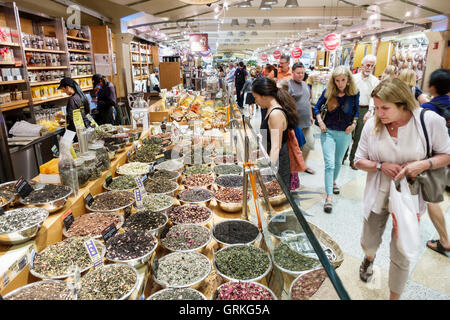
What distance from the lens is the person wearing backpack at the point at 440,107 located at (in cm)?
274

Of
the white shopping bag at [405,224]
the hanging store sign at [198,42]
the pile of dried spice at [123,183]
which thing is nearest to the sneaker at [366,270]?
the white shopping bag at [405,224]

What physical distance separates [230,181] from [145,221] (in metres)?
1.01

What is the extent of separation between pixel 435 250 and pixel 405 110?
187 centimetres

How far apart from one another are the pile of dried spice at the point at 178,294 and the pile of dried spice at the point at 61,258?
433 millimetres

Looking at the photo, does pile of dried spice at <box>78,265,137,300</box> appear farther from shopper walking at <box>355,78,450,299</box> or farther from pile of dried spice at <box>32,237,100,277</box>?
shopper walking at <box>355,78,450,299</box>

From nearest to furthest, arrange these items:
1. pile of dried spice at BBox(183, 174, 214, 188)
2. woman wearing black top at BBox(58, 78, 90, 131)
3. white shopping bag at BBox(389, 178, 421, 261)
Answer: white shopping bag at BBox(389, 178, 421, 261) → pile of dried spice at BBox(183, 174, 214, 188) → woman wearing black top at BBox(58, 78, 90, 131)

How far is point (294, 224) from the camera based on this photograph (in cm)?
123

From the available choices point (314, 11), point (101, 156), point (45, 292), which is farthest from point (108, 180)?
point (314, 11)

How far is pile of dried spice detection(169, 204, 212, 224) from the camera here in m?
2.19

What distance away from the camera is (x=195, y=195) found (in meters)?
2.59

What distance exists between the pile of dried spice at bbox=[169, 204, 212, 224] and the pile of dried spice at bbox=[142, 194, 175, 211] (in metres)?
0.07

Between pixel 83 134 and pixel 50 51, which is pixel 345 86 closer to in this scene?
pixel 83 134

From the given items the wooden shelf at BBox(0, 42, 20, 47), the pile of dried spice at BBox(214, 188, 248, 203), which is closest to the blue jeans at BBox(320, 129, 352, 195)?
the pile of dried spice at BBox(214, 188, 248, 203)
